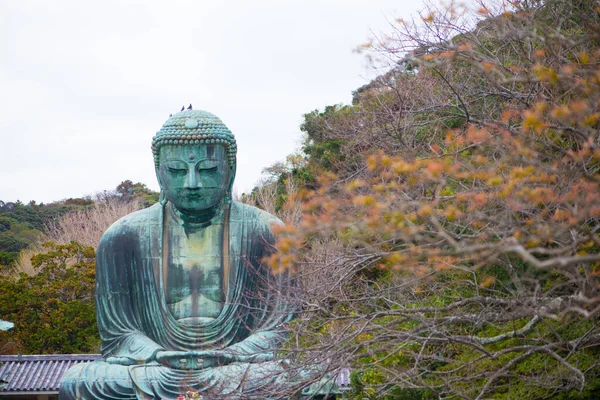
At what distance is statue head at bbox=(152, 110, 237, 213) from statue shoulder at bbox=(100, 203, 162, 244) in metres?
0.35

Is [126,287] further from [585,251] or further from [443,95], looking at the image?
[443,95]

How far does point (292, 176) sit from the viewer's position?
25.3 m

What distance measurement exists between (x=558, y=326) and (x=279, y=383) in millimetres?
2547

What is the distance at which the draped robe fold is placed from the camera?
950cm

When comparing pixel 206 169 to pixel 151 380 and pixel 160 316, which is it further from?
pixel 151 380

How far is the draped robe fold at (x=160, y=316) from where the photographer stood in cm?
950

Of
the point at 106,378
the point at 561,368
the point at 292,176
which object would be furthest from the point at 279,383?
the point at 292,176

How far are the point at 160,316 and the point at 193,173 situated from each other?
1.53 m

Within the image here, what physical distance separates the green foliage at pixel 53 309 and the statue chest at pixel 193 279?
13.2 m

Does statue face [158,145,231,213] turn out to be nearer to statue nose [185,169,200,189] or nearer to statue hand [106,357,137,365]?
statue nose [185,169,200,189]

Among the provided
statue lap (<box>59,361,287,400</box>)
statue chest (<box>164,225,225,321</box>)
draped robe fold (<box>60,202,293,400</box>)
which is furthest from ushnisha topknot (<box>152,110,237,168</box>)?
statue lap (<box>59,361,287,400</box>)

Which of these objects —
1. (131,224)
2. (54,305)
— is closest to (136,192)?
(54,305)

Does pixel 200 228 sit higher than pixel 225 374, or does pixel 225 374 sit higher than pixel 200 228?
pixel 200 228

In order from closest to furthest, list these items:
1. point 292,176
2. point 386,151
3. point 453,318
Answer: point 453,318, point 386,151, point 292,176
